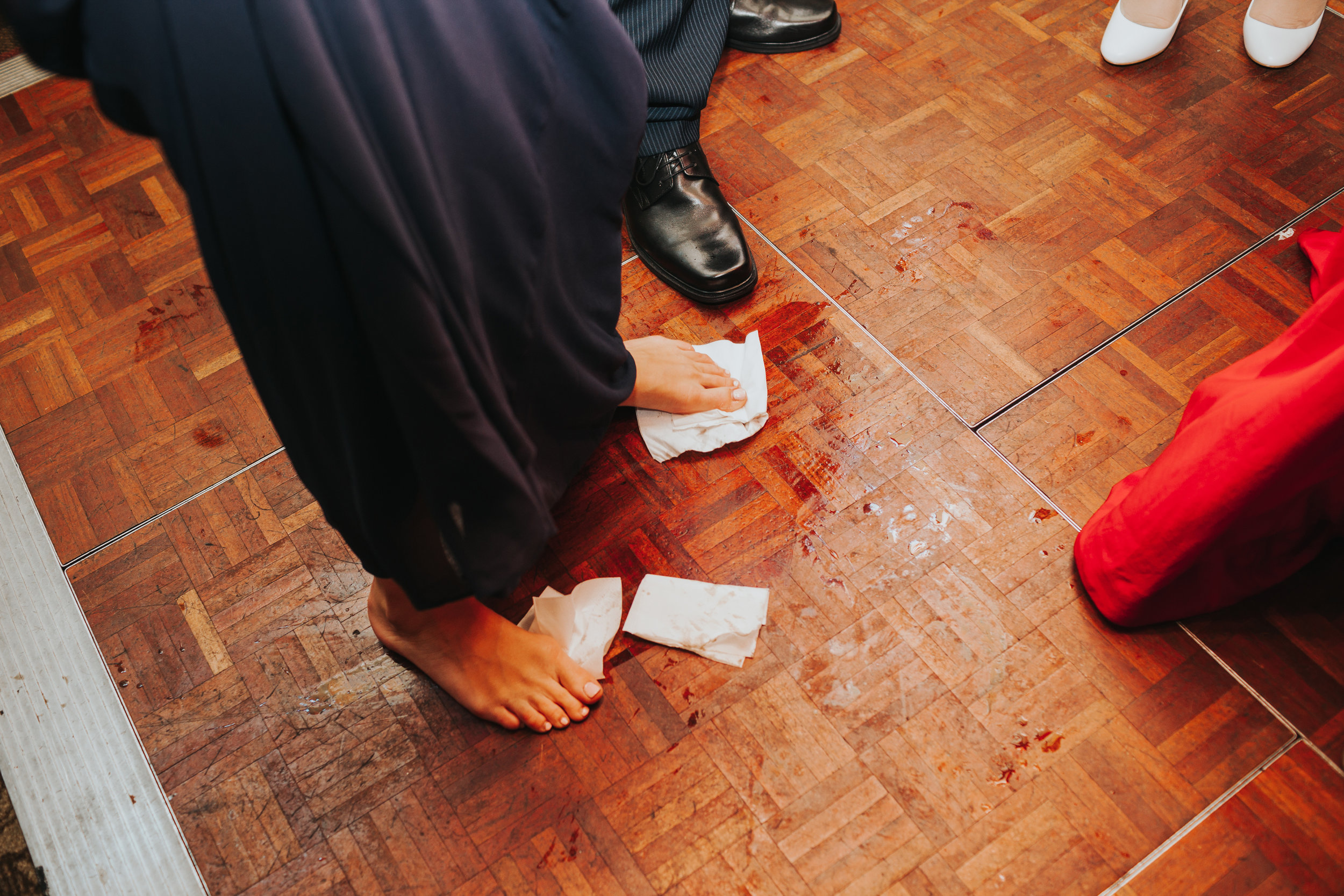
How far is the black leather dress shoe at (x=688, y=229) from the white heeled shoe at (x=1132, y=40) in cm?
75

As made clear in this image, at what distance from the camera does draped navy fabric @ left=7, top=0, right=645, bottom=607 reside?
0.51m

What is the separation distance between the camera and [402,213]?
58 cm

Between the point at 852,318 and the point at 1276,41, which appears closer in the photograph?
the point at 852,318

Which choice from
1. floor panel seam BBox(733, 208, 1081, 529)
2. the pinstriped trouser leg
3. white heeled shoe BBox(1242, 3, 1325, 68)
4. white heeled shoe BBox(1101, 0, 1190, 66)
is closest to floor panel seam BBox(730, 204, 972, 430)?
floor panel seam BBox(733, 208, 1081, 529)

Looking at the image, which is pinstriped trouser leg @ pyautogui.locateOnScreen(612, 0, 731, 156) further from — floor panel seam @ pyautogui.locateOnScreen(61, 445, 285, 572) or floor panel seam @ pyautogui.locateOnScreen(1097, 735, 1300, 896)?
floor panel seam @ pyautogui.locateOnScreen(1097, 735, 1300, 896)

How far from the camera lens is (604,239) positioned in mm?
833

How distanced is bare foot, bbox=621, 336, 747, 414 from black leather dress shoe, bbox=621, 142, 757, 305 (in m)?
0.15

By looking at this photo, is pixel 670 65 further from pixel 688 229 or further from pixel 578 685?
pixel 578 685

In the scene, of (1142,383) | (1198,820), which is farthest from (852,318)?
(1198,820)

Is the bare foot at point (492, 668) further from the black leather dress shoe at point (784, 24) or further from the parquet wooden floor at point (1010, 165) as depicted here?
the black leather dress shoe at point (784, 24)

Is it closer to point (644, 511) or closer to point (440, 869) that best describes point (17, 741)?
point (440, 869)

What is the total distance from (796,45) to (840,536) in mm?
960

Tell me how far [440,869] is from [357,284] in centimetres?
62

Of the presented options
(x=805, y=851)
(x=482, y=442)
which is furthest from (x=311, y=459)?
(x=805, y=851)
